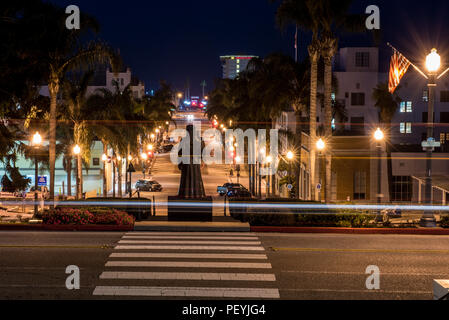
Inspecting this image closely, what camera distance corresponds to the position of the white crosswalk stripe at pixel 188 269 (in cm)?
1147

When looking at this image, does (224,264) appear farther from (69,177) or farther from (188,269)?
(69,177)

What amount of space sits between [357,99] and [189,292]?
2015 inches

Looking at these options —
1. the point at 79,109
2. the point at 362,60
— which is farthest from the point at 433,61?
the point at 362,60

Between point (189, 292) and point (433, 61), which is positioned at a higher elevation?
point (433, 61)

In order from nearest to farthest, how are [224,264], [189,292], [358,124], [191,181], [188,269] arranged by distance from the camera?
[189,292] < [188,269] < [224,264] < [191,181] < [358,124]

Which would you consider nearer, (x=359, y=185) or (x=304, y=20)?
(x=304, y=20)

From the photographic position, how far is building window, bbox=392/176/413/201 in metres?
42.5

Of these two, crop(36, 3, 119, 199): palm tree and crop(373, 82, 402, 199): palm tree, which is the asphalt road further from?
crop(373, 82, 402, 199): palm tree

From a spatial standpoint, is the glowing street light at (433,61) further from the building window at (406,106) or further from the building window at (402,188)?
the building window at (406,106)

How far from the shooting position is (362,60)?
60.2m

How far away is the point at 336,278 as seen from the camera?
12828mm

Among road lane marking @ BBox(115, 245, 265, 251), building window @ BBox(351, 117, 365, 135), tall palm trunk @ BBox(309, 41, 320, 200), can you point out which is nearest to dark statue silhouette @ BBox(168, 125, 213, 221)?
road lane marking @ BBox(115, 245, 265, 251)
